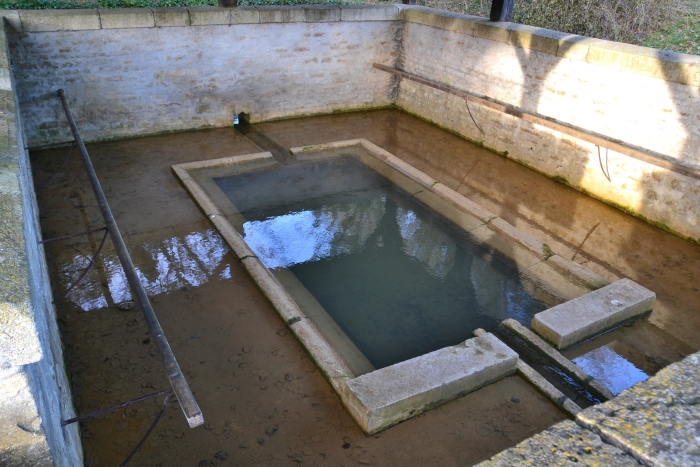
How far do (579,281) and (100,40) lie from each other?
23.2 ft

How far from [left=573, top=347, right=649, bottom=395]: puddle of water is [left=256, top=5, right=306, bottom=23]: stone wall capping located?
273 inches

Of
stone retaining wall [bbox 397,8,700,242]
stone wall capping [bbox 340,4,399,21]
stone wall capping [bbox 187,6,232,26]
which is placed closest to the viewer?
stone retaining wall [bbox 397,8,700,242]

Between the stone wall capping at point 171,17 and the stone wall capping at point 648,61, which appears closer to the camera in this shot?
the stone wall capping at point 648,61

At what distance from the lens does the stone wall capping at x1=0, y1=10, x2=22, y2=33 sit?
7.12 m

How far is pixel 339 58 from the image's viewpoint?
31.9ft

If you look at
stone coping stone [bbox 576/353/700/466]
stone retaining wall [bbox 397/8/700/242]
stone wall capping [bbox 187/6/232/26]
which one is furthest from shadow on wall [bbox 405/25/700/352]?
stone wall capping [bbox 187/6/232/26]

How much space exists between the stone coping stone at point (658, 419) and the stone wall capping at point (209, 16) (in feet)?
26.7

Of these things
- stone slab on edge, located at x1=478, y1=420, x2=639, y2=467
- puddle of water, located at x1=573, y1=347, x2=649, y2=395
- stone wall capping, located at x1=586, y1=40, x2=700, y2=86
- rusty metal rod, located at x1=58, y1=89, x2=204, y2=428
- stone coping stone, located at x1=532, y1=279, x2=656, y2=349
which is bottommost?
puddle of water, located at x1=573, y1=347, x2=649, y2=395

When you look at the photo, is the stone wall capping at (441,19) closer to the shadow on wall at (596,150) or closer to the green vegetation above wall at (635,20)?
the shadow on wall at (596,150)

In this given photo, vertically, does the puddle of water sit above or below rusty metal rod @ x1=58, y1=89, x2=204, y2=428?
below

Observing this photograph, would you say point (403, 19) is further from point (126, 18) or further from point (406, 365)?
point (406, 365)

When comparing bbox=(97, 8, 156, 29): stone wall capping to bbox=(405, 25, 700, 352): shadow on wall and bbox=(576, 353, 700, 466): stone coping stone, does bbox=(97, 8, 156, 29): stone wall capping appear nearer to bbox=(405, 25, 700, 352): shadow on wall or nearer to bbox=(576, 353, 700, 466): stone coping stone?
bbox=(405, 25, 700, 352): shadow on wall

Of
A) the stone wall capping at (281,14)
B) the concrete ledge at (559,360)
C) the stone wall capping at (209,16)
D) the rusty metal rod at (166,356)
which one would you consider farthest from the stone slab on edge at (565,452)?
the stone wall capping at (281,14)

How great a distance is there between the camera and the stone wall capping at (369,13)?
938 cm
